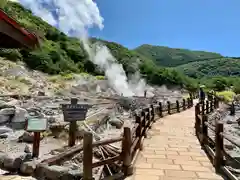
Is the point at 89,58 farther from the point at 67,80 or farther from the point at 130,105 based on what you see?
the point at 130,105

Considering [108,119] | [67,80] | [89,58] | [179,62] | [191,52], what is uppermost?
[191,52]

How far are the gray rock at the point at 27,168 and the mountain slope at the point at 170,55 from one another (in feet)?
318

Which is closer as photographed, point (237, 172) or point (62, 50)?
point (237, 172)

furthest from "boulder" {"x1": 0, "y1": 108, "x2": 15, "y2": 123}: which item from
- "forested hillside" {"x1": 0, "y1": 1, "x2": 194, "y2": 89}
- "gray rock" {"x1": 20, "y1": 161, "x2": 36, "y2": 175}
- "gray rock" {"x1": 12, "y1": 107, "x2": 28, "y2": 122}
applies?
"forested hillside" {"x1": 0, "y1": 1, "x2": 194, "y2": 89}

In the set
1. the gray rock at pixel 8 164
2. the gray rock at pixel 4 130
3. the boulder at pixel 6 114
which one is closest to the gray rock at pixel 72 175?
the gray rock at pixel 8 164

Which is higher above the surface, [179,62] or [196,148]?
[179,62]

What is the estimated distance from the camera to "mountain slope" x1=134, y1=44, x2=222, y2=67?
343 ft

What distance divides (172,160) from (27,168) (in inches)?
112

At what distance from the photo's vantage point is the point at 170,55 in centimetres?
11381

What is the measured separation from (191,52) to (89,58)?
97.8 m

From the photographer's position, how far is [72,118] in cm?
614

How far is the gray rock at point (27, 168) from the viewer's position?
4.77m

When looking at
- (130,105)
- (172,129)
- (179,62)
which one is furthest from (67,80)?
(179,62)

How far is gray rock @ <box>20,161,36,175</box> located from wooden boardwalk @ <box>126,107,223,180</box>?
74.7 inches
